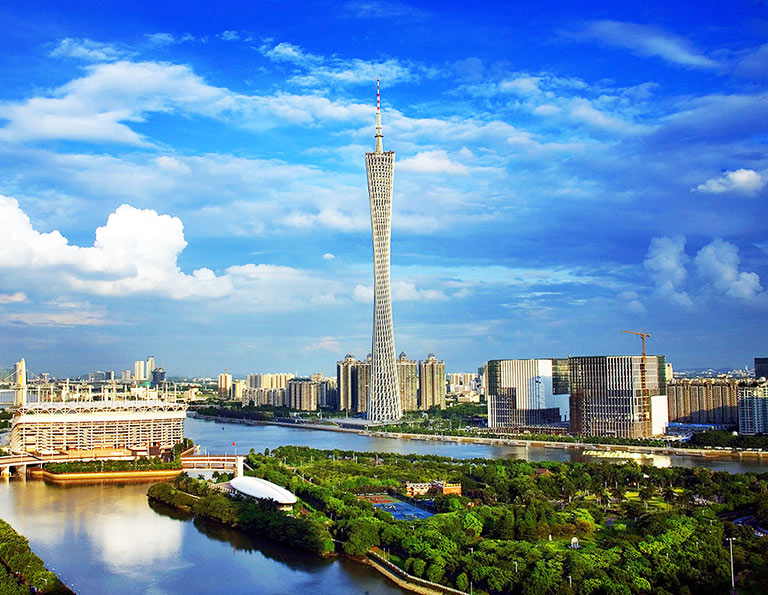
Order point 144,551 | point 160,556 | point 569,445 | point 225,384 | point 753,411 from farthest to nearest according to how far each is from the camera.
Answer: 1. point 225,384
2. point 753,411
3. point 569,445
4. point 144,551
5. point 160,556

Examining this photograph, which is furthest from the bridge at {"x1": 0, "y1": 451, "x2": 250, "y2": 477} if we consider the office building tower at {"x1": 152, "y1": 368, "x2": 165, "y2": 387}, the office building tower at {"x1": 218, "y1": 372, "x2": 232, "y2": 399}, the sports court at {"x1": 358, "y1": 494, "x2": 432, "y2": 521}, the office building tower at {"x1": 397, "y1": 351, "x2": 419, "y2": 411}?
the office building tower at {"x1": 152, "y1": 368, "x2": 165, "y2": 387}

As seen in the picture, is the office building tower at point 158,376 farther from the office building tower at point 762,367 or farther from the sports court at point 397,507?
the sports court at point 397,507

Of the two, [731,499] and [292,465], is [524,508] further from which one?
[292,465]

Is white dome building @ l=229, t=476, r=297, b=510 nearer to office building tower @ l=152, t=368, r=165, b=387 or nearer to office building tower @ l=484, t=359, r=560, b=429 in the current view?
office building tower @ l=484, t=359, r=560, b=429

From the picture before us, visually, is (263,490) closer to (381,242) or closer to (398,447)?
(398,447)

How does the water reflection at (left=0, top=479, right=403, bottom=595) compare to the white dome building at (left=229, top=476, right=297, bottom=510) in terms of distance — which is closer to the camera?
the water reflection at (left=0, top=479, right=403, bottom=595)

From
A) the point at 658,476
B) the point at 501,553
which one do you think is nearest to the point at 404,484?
the point at 658,476

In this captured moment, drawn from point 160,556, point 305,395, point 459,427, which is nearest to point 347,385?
point 305,395
